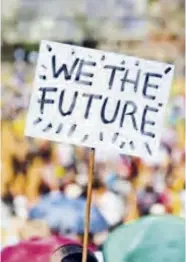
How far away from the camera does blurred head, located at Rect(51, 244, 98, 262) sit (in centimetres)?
140

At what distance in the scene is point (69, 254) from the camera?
1.42 m

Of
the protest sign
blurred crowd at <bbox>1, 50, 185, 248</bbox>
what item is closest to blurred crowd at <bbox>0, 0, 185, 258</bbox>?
blurred crowd at <bbox>1, 50, 185, 248</bbox>

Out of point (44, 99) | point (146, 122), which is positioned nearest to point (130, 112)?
point (146, 122)

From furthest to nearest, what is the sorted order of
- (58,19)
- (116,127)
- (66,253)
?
(58,19) → (66,253) → (116,127)

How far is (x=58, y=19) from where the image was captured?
60.6 inches

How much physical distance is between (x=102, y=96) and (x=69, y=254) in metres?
0.42

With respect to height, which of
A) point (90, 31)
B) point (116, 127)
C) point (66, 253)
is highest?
point (90, 31)

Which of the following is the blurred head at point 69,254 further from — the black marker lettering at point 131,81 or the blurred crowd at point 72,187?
the black marker lettering at point 131,81

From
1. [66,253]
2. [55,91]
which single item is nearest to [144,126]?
→ [55,91]

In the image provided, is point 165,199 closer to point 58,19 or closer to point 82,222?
point 82,222

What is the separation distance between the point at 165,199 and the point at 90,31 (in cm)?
39

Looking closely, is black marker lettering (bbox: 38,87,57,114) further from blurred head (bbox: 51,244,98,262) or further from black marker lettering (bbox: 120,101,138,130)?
blurred head (bbox: 51,244,98,262)

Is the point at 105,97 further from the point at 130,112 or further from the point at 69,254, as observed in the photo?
the point at 69,254

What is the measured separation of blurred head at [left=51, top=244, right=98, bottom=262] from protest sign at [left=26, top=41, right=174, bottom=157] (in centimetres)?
36
